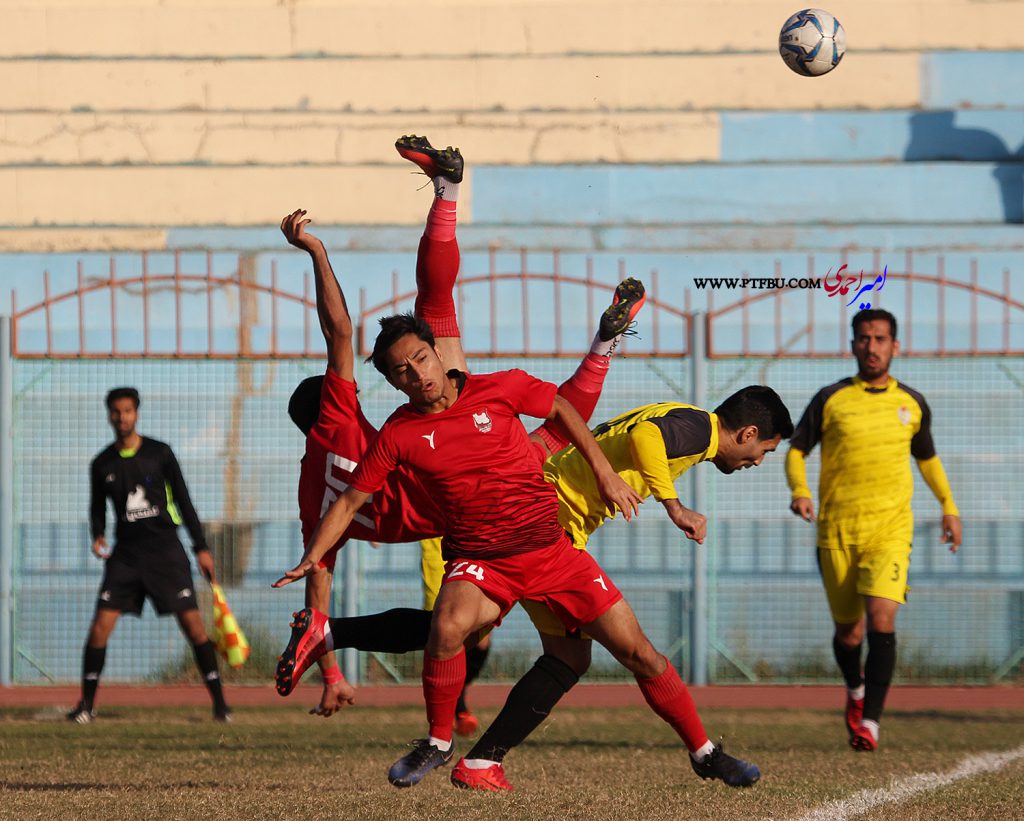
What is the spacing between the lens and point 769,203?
16141 millimetres

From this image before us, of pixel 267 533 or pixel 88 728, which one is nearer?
pixel 88 728

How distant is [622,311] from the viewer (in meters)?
6.58

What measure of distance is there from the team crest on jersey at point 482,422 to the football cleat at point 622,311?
0.91 meters

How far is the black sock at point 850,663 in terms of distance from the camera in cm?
855

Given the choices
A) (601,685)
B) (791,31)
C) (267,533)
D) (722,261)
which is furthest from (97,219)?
(791,31)

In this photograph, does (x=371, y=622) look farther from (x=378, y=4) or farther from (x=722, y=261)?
(x=378, y=4)

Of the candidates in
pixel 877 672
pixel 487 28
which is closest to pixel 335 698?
pixel 877 672

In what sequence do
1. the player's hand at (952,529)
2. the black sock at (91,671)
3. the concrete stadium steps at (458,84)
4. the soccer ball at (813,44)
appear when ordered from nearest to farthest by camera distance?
the player's hand at (952,529), the soccer ball at (813,44), the black sock at (91,671), the concrete stadium steps at (458,84)

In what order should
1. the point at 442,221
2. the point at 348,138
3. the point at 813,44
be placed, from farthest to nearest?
the point at 348,138 → the point at 813,44 → the point at 442,221

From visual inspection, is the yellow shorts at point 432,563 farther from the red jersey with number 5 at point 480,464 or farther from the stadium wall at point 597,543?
the stadium wall at point 597,543

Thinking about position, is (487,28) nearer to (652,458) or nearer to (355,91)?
(355,91)

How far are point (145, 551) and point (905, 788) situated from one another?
5.33 meters

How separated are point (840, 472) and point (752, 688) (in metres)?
4.00

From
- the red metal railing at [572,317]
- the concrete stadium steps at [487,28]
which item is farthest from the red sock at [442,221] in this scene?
the concrete stadium steps at [487,28]
